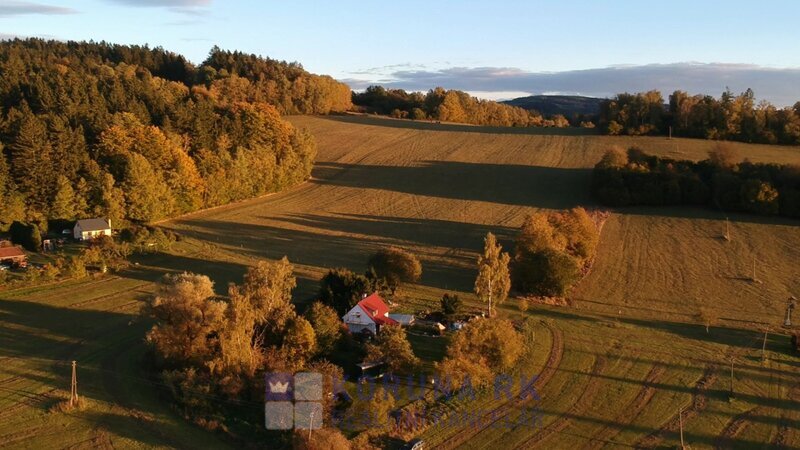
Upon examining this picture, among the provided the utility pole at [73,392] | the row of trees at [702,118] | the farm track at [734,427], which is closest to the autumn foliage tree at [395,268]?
the utility pole at [73,392]

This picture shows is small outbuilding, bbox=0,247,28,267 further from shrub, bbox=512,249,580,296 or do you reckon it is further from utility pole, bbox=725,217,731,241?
utility pole, bbox=725,217,731,241

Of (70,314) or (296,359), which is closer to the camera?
(296,359)

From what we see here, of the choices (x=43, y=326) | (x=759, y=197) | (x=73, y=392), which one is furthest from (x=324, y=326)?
(x=759, y=197)

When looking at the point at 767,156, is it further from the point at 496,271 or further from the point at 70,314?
the point at 70,314

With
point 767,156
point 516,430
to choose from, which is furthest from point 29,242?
point 767,156

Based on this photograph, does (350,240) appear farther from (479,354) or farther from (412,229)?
(479,354)
